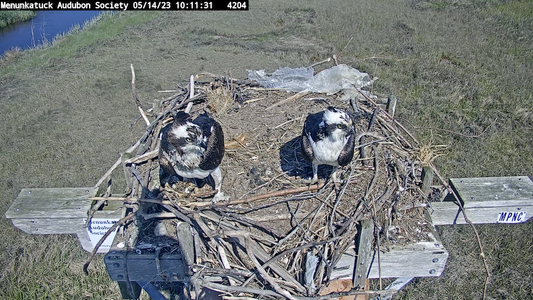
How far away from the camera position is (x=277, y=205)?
3.48 m

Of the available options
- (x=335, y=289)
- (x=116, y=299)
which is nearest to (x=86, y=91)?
(x=116, y=299)

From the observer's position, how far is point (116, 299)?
173 inches

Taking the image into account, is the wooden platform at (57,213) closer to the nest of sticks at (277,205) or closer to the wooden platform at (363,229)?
the wooden platform at (363,229)

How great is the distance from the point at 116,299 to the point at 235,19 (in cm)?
1164

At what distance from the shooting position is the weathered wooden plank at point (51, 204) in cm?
292

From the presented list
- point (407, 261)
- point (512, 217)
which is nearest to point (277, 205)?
point (407, 261)

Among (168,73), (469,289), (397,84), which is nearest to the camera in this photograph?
(469,289)

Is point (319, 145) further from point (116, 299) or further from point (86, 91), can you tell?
point (86, 91)

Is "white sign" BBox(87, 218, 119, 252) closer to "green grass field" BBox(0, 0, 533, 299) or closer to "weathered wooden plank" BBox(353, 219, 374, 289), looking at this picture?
"green grass field" BBox(0, 0, 533, 299)

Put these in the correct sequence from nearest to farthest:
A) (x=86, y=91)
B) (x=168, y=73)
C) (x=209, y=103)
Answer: (x=209, y=103) < (x=86, y=91) < (x=168, y=73)

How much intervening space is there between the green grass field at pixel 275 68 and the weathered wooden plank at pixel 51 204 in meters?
1.88

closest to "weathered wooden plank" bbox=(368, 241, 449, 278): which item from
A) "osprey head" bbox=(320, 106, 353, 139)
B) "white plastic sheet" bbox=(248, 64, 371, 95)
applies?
"osprey head" bbox=(320, 106, 353, 139)

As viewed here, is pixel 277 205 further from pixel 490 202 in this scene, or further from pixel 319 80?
pixel 319 80

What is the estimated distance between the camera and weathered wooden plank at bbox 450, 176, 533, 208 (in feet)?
9.93
